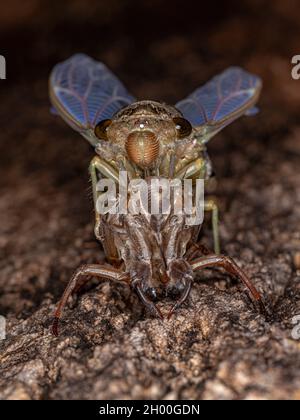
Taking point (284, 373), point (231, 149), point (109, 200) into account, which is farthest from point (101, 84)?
point (284, 373)

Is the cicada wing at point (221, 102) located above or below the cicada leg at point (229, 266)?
above

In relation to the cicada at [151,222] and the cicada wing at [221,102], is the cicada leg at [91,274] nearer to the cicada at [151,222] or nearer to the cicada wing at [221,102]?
the cicada at [151,222]

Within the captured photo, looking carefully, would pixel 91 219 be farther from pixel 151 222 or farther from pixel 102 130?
pixel 151 222

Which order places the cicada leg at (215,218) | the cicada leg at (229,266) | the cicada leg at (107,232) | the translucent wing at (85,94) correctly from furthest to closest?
the translucent wing at (85,94) < the cicada leg at (215,218) < the cicada leg at (107,232) < the cicada leg at (229,266)

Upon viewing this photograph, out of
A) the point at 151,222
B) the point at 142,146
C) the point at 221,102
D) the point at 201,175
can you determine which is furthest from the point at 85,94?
the point at 151,222

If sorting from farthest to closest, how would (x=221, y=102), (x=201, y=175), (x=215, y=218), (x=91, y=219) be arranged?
(x=91, y=219) → (x=221, y=102) → (x=215, y=218) → (x=201, y=175)

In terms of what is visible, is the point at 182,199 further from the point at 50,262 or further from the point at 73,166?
the point at 73,166

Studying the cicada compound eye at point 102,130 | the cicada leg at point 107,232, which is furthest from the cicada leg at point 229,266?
the cicada compound eye at point 102,130
